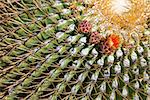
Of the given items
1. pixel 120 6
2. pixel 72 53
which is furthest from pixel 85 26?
pixel 120 6

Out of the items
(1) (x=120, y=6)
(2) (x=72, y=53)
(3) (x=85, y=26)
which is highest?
(1) (x=120, y=6)

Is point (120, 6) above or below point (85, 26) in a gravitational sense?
above

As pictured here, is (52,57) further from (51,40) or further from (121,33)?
(121,33)

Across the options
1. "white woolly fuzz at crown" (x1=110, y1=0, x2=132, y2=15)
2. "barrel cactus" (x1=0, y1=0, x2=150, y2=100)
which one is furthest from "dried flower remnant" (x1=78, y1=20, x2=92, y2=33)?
"white woolly fuzz at crown" (x1=110, y1=0, x2=132, y2=15)

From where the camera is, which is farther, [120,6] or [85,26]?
[120,6]

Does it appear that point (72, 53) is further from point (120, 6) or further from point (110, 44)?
point (120, 6)

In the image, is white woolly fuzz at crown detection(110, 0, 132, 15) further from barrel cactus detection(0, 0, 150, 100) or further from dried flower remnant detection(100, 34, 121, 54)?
dried flower remnant detection(100, 34, 121, 54)
